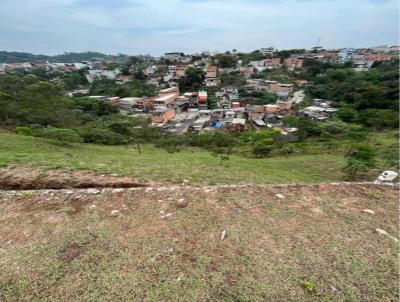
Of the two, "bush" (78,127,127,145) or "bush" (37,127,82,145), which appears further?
"bush" (78,127,127,145)

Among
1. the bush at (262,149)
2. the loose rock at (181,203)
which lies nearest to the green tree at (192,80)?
the bush at (262,149)

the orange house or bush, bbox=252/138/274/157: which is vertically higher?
bush, bbox=252/138/274/157

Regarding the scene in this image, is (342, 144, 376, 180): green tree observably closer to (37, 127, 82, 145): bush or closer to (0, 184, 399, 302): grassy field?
(0, 184, 399, 302): grassy field

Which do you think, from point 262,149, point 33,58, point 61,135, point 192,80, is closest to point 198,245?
point 61,135

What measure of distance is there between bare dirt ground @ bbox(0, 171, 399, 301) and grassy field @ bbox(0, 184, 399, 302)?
1 centimetres

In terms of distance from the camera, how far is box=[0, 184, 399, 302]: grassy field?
2.73 meters

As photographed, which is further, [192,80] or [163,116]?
[192,80]

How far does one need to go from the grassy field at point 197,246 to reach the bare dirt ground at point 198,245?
0.04 feet

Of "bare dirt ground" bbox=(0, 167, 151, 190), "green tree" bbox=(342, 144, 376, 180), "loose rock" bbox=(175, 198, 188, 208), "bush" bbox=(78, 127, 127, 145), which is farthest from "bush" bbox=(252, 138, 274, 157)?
"loose rock" bbox=(175, 198, 188, 208)

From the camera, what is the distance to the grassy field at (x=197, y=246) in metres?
2.73

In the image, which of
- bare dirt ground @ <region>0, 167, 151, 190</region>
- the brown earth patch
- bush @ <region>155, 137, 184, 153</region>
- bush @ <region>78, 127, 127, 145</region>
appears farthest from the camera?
bush @ <region>155, 137, 184, 153</region>

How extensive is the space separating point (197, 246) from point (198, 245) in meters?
0.02

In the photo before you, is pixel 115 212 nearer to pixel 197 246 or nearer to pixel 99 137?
pixel 197 246

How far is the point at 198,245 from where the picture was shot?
131 inches
